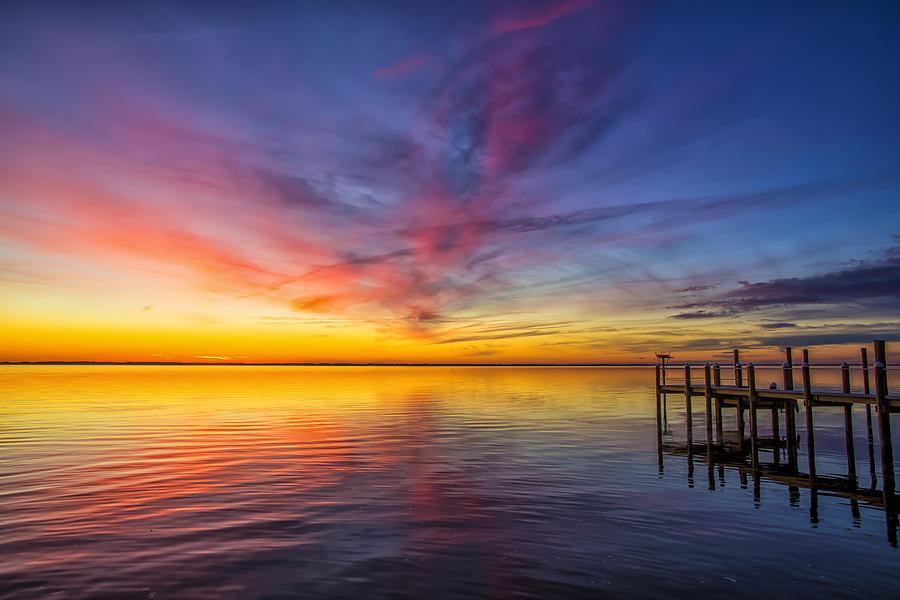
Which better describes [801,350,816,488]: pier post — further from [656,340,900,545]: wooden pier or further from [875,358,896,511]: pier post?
[875,358,896,511]: pier post

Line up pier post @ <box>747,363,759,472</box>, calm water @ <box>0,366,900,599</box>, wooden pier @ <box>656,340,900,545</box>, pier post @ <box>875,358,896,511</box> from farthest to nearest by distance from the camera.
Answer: pier post @ <box>747,363,759,472</box> → wooden pier @ <box>656,340,900,545</box> → pier post @ <box>875,358,896,511</box> → calm water @ <box>0,366,900,599</box>

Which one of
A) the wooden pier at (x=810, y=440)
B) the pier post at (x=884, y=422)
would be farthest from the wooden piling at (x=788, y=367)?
the pier post at (x=884, y=422)

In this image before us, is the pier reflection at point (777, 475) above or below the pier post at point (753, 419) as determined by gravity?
below

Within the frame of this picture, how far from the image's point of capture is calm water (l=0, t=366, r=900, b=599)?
39.1 feet

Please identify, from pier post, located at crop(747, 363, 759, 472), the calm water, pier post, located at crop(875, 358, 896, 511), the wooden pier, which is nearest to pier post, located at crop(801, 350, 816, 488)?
the wooden pier

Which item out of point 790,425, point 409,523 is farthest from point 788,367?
point 409,523

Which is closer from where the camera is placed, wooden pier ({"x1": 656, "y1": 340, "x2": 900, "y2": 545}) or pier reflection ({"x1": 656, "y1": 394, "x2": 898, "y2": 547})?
pier reflection ({"x1": 656, "y1": 394, "x2": 898, "y2": 547})

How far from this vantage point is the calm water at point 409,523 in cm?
1192

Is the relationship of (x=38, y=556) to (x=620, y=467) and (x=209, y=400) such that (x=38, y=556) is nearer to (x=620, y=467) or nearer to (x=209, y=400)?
(x=620, y=467)

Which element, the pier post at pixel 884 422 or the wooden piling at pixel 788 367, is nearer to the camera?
the pier post at pixel 884 422

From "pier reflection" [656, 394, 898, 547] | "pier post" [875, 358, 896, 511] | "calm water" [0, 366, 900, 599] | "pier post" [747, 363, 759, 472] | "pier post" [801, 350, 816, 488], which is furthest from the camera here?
"pier post" [747, 363, 759, 472]

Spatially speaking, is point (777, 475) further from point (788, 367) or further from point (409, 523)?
point (409, 523)

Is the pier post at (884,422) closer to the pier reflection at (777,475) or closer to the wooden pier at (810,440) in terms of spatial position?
the wooden pier at (810,440)

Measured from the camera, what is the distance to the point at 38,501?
18.6 metres
